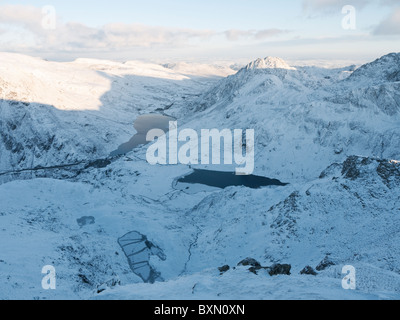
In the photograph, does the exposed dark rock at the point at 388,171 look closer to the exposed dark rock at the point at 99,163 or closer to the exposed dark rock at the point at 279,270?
the exposed dark rock at the point at 279,270

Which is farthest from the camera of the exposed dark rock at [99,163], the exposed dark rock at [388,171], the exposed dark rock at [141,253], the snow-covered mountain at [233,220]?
the exposed dark rock at [99,163]

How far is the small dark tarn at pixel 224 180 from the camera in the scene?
82.1 meters

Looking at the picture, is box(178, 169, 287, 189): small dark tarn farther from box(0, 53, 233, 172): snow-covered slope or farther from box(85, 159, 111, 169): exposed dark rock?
box(0, 53, 233, 172): snow-covered slope

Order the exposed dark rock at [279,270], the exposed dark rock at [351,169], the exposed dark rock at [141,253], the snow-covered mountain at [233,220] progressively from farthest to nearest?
the exposed dark rock at [351,169]
the exposed dark rock at [141,253]
the exposed dark rock at [279,270]
the snow-covered mountain at [233,220]

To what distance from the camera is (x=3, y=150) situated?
11319cm

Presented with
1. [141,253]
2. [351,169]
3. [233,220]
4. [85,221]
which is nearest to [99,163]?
[85,221]

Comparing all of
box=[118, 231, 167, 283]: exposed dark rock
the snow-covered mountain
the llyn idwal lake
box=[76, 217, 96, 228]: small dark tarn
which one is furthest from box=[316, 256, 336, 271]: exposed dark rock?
the llyn idwal lake

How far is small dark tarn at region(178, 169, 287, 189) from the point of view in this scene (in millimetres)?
82125

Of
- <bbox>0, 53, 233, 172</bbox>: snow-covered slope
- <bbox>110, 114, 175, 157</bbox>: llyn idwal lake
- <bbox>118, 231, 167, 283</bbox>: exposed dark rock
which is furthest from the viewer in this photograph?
<bbox>110, 114, 175, 157</bbox>: llyn idwal lake

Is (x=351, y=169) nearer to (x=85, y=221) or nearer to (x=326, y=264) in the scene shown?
(x=326, y=264)

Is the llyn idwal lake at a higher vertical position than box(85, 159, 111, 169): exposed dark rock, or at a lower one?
higher

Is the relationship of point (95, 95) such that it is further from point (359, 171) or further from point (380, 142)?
point (359, 171)

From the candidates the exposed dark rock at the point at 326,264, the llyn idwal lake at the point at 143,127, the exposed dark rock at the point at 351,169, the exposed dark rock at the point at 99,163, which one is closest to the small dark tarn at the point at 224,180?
the exposed dark rock at the point at 99,163

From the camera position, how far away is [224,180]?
277 ft
